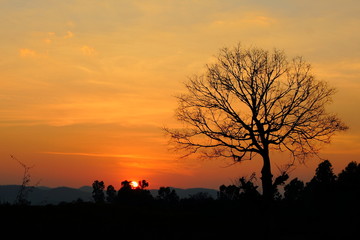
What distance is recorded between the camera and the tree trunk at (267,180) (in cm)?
2990

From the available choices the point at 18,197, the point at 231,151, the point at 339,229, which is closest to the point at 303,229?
the point at 339,229

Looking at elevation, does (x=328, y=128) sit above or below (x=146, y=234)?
above

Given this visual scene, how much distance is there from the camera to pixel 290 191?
4857 inches

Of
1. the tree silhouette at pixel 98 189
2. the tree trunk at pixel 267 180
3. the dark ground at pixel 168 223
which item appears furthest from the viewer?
the tree silhouette at pixel 98 189

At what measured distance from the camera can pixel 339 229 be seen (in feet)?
91.5

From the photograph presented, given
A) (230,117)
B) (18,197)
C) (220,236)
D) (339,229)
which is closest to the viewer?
(18,197)

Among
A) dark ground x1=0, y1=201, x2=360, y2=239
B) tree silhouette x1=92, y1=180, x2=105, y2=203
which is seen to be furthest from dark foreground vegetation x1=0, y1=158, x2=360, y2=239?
tree silhouette x1=92, y1=180, x2=105, y2=203

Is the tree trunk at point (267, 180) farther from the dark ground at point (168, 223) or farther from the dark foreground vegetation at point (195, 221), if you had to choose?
the dark ground at point (168, 223)

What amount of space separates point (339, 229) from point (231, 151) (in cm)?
861

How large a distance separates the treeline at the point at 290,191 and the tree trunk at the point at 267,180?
13.7 inches

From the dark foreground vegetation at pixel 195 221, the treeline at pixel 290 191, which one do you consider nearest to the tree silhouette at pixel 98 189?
the treeline at pixel 290 191

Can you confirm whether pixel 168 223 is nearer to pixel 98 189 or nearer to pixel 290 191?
pixel 290 191

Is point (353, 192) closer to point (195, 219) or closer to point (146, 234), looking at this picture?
point (195, 219)

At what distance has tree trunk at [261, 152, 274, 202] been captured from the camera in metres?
29.9
